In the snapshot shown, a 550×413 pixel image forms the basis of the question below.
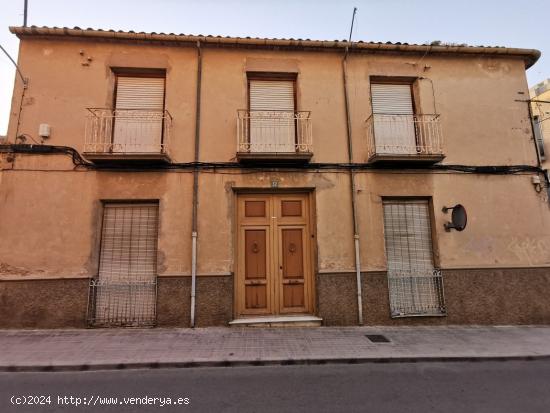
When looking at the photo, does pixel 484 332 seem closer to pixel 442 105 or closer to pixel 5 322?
pixel 442 105

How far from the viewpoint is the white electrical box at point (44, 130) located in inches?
265

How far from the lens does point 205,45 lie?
7449mm

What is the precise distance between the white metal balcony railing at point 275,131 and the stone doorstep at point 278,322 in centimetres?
369

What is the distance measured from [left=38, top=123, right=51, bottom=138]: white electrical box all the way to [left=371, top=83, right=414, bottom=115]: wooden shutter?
7479 mm

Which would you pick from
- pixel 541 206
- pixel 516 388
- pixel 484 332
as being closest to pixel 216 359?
pixel 516 388

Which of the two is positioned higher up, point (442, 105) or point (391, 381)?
point (442, 105)

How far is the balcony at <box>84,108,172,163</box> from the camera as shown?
680 centimetres

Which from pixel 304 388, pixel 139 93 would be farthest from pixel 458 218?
pixel 139 93

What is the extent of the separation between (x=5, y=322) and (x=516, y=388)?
876 cm

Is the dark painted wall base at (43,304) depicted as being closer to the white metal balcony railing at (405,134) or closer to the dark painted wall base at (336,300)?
the dark painted wall base at (336,300)

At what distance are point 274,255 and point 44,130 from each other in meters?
5.69

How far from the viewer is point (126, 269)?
265 inches

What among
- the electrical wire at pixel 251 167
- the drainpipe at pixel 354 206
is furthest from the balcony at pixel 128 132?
the drainpipe at pixel 354 206

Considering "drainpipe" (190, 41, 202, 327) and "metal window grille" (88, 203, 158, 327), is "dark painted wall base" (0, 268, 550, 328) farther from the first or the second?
"metal window grille" (88, 203, 158, 327)
